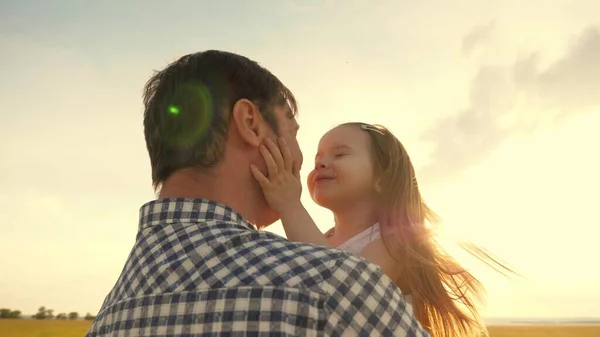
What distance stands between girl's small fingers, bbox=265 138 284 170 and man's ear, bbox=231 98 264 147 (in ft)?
0.32

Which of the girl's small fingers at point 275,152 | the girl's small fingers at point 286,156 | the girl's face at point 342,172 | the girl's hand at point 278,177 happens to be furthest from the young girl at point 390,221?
the girl's small fingers at point 275,152

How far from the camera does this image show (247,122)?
280 cm

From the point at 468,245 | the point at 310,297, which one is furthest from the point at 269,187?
the point at 468,245

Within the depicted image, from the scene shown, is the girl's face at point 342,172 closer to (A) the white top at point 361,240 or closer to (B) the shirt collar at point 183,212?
(A) the white top at point 361,240

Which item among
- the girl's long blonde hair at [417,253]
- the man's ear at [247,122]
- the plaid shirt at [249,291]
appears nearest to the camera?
the plaid shirt at [249,291]

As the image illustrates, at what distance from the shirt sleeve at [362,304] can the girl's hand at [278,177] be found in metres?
0.96

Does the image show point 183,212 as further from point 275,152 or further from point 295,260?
point 275,152

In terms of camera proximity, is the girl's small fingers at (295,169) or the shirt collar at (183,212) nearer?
the shirt collar at (183,212)

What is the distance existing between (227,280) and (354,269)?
1.39ft

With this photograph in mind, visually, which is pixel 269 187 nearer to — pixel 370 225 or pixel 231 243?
pixel 231 243

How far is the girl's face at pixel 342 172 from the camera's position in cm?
557

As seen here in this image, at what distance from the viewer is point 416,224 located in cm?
568

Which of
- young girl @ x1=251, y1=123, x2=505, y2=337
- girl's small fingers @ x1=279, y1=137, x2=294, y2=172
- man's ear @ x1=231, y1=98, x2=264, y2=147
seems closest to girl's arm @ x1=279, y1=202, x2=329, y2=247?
girl's small fingers @ x1=279, y1=137, x2=294, y2=172

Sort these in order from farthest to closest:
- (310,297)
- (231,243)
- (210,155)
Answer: (210,155) → (231,243) → (310,297)
